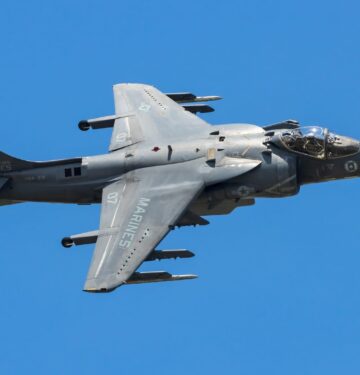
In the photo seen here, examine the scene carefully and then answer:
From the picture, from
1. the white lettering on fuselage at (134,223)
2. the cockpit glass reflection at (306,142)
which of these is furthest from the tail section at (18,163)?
the cockpit glass reflection at (306,142)

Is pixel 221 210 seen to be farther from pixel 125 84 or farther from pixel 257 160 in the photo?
pixel 125 84

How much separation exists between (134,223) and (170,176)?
8.51ft

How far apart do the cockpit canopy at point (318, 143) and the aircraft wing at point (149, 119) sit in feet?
11.3

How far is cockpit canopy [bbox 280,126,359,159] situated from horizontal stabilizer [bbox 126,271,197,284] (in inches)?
240

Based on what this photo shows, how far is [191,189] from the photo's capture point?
55906mm

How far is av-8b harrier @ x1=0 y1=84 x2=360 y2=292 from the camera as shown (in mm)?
54844

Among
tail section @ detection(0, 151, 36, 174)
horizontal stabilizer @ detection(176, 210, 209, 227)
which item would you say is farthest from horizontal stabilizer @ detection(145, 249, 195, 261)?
tail section @ detection(0, 151, 36, 174)

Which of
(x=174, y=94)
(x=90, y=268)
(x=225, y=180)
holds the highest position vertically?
(x=174, y=94)

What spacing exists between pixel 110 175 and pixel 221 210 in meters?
4.24

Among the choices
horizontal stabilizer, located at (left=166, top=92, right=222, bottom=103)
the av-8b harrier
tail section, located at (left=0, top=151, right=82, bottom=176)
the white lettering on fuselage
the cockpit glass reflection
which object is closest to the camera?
the white lettering on fuselage

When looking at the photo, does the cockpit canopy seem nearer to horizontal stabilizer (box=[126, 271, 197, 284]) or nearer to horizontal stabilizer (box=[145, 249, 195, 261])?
horizontal stabilizer (box=[145, 249, 195, 261])

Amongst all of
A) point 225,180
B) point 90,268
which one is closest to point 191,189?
point 225,180

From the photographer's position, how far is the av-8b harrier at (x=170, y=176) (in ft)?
180

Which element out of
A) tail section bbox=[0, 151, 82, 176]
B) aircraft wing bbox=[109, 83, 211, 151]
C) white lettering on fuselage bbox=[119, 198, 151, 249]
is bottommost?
white lettering on fuselage bbox=[119, 198, 151, 249]
